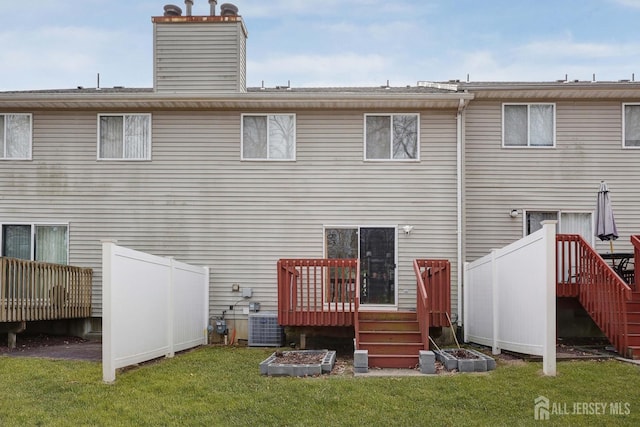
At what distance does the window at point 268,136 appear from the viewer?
42.5ft

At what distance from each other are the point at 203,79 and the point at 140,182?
8.35 ft

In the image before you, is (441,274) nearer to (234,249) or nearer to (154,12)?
(234,249)

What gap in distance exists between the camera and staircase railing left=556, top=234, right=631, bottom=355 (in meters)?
9.14

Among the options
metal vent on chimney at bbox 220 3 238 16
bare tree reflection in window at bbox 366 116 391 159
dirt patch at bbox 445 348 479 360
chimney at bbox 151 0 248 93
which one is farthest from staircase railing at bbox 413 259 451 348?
metal vent on chimney at bbox 220 3 238 16

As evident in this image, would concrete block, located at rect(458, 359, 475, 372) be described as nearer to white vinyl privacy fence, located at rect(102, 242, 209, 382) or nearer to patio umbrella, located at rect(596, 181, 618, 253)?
white vinyl privacy fence, located at rect(102, 242, 209, 382)

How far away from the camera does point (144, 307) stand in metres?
8.94

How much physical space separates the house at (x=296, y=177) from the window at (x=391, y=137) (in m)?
0.03

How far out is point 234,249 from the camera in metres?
12.8

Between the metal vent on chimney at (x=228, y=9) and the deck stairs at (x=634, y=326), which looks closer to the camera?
the deck stairs at (x=634, y=326)

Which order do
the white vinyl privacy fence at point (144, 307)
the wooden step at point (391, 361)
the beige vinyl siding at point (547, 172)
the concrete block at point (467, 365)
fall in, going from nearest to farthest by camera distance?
the white vinyl privacy fence at point (144, 307) → the concrete block at point (467, 365) → the wooden step at point (391, 361) → the beige vinyl siding at point (547, 172)

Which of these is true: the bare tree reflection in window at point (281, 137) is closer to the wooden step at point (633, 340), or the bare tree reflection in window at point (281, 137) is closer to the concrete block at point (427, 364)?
the concrete block at point (427, 364)

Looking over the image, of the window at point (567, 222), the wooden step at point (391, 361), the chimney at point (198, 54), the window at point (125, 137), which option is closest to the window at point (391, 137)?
the window at point (567, 222)

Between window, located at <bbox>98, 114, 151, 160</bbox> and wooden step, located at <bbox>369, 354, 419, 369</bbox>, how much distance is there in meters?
6.68

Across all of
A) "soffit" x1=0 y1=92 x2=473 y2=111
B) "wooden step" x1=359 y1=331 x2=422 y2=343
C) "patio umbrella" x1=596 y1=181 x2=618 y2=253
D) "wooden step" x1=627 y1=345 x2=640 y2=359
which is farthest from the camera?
"soffit" x1=0 y1=92 x2=473 y2=111
